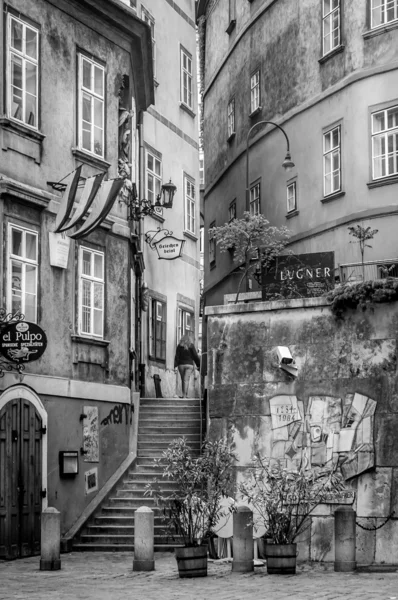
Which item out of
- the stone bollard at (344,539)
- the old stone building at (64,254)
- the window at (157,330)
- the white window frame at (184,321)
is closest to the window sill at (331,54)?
the old stone building at (64,254)

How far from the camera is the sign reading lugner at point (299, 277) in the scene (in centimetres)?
2028

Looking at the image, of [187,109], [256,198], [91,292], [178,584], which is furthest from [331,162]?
[178,584]

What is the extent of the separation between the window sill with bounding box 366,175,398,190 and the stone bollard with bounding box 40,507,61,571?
37.5 feet

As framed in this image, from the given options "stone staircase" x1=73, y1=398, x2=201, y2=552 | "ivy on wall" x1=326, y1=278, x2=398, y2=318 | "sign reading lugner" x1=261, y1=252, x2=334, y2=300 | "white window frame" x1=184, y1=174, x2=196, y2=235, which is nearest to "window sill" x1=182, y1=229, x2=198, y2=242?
"white window frame" x1=184, y1=174, x2=196, y2=235

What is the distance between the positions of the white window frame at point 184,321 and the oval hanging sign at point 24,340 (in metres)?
13.0

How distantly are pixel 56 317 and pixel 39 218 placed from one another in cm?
174

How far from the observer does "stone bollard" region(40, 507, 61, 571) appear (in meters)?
16.8

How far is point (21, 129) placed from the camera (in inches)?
810

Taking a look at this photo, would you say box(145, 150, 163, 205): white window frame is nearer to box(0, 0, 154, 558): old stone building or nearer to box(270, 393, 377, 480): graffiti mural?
box(0, 0, 154, 558): old stone building

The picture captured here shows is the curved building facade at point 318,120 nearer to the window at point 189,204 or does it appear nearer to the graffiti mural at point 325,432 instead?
the window at point 189,204

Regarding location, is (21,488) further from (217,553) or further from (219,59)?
(219,59)

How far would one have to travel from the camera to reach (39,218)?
2100 cm

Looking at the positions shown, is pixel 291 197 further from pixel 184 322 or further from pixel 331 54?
pixel 184 322

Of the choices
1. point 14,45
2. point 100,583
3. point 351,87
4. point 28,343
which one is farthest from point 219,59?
point 100,583
